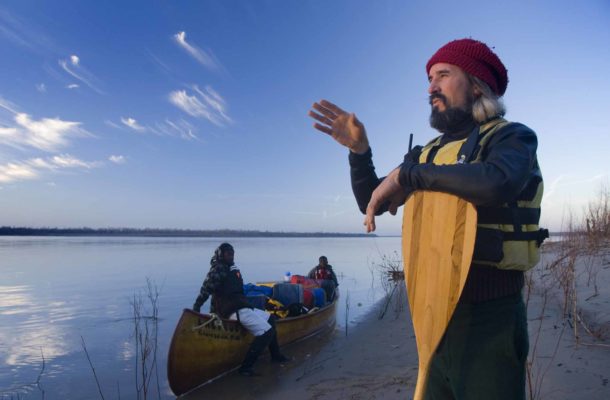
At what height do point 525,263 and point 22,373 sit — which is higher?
point 525,263

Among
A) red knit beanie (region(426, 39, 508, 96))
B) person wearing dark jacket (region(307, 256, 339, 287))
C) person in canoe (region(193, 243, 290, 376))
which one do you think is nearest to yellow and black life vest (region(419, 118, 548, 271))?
red knit beanie (region(426, 39, 508, 96))

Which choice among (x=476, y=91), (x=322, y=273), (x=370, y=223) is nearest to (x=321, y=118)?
(x=370, y=223)

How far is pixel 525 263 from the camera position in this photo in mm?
1478

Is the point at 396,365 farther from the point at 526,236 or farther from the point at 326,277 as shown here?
the point at 326,277

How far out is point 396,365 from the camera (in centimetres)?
629

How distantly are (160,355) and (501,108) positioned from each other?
9.47 meters

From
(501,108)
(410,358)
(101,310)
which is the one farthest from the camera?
(101,310)

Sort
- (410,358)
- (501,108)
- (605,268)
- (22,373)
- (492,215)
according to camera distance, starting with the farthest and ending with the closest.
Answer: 1. (605,268)
2. (22,373)
3. (410,358)
4. (501,108)
5. (492,215)

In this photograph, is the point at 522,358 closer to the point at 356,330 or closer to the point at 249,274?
the point at 356,330

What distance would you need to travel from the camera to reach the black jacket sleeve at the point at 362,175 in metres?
1.96

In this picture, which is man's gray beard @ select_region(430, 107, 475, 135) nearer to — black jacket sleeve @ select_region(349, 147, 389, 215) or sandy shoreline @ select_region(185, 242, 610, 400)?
black jacket sleeve @ select_region(349, 147, 389, 215)

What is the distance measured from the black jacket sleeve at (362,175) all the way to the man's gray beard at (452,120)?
37cm

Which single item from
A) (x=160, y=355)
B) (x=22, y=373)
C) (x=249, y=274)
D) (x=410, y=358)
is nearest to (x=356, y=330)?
(x=410, y=358)

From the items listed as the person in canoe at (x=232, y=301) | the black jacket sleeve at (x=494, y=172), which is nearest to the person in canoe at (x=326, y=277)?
the person in canoe at (x=232, y=301)
